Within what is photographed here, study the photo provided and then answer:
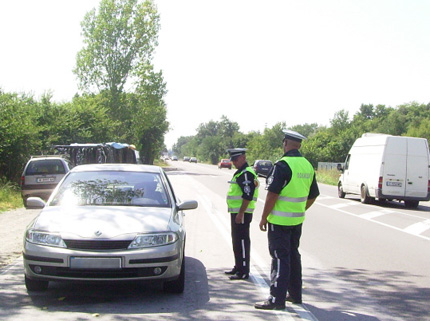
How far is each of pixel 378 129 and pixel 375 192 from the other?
8225cm

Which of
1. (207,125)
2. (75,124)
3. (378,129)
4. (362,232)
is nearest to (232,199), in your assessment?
(362,232)

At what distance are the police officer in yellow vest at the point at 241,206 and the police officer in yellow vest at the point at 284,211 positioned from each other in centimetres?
120

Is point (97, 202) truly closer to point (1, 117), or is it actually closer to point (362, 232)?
point (362, 232)

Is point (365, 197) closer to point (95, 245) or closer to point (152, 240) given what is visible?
point (152, 240)

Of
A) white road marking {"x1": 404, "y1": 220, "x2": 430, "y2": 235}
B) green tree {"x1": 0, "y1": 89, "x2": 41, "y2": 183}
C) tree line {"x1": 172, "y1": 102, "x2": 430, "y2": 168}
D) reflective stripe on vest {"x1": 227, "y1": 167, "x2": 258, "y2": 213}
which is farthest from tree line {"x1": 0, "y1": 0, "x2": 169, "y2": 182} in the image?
reflective stripe on vest {"x1": 227, "y1": 167, "x2": 258, "y2": 213}

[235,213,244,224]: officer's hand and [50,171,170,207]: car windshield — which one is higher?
[50,171,170,207]: car windshield

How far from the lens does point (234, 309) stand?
5.34m

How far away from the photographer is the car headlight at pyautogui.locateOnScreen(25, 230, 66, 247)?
5406 mm

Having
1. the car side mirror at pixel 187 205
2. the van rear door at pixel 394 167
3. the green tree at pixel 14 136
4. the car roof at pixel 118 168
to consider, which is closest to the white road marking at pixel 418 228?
the van rear door at pixel 394 167

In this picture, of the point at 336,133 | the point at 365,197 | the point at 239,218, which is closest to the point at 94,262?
the point at 239,218

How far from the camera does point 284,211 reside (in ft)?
17.4

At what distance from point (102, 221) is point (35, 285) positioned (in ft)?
3.66

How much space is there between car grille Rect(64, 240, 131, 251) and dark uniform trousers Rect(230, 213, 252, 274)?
192 centimetres

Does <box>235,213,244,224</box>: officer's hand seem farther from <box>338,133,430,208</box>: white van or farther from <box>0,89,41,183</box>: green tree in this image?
<box>0,89,41,183</box>: green tree
